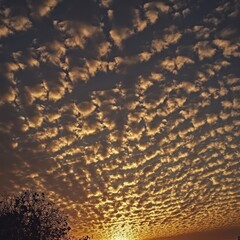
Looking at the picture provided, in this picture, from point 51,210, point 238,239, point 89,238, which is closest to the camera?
point 51,210

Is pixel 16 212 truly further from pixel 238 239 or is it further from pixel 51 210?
pixel 238 239

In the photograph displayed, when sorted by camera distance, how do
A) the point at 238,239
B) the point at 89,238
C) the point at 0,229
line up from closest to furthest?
the point at 0,229 → the point at 89,238 → the point at 238,239

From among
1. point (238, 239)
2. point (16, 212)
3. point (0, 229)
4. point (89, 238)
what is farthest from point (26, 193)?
point (238, 239)

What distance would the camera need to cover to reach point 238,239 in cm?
14138

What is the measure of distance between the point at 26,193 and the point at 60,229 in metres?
6.90

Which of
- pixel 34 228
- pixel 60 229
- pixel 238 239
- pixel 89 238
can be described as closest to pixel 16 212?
pixel 34 228

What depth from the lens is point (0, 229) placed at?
4997 cm

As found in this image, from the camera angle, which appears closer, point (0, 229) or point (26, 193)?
point (0, 229)

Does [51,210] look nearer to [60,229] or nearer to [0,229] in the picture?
[60,229]

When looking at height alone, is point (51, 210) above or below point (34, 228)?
above

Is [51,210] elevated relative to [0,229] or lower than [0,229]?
elevated

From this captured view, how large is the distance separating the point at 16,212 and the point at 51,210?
505cm

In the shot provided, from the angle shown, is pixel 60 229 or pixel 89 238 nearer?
pixel 60 229

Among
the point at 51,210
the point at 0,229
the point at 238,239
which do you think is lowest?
the point at 0,229
